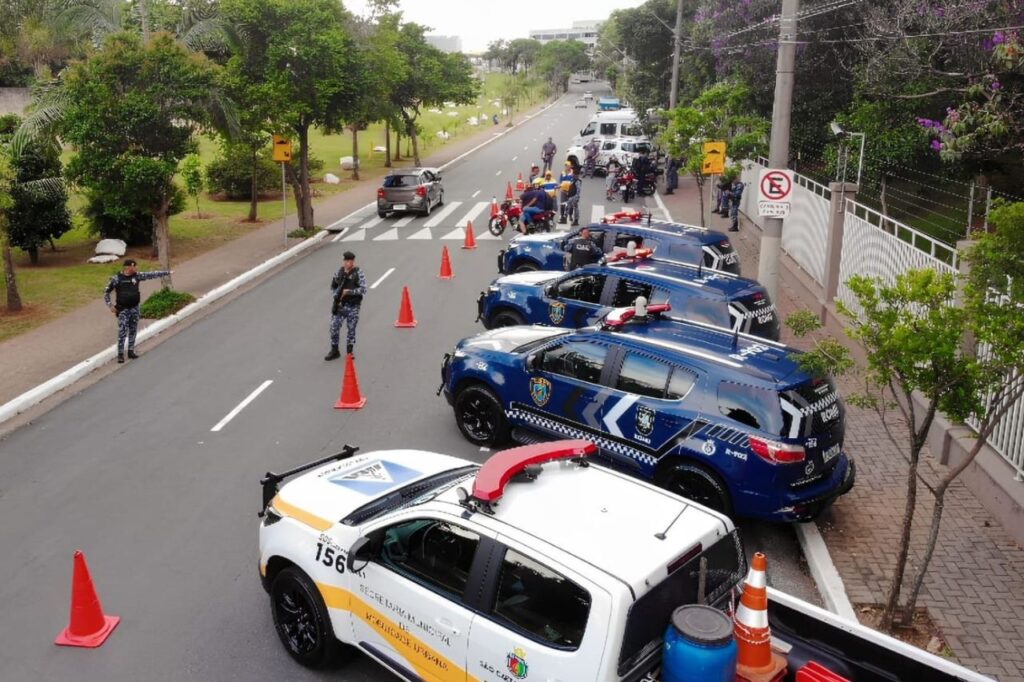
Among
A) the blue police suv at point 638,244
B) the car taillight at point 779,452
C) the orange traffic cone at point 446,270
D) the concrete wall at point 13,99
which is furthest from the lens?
the concrete wall at point 13,99

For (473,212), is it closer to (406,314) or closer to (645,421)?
(406,314)

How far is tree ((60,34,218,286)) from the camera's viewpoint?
1712 centimetres

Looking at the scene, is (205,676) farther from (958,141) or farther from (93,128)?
(93,128)

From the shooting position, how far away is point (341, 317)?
13.7 metres

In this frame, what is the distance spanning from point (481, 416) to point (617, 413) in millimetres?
2010

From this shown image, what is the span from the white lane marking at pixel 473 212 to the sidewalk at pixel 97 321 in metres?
4.33

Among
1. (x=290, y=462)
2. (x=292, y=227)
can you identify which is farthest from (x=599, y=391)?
(x=292, y=227)

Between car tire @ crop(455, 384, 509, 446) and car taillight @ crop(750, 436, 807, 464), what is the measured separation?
3136mm

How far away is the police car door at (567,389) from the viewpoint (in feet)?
29.1

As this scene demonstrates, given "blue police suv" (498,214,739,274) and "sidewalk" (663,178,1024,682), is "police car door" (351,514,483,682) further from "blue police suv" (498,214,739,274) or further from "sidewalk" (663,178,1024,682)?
"blue police suv" (498,214,739,274)

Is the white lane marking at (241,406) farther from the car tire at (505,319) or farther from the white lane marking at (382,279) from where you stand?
the white lane marking at (382,279)

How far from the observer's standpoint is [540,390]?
9.34 meters

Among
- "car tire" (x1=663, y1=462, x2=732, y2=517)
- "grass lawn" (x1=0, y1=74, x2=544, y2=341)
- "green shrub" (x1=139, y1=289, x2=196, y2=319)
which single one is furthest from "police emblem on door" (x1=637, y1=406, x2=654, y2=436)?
"grass lawn" (x1=0, y1=74, x2=544, y2=341)

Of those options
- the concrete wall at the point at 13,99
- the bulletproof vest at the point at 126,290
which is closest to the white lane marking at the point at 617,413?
the bulletproof vest at the point at 126,290
